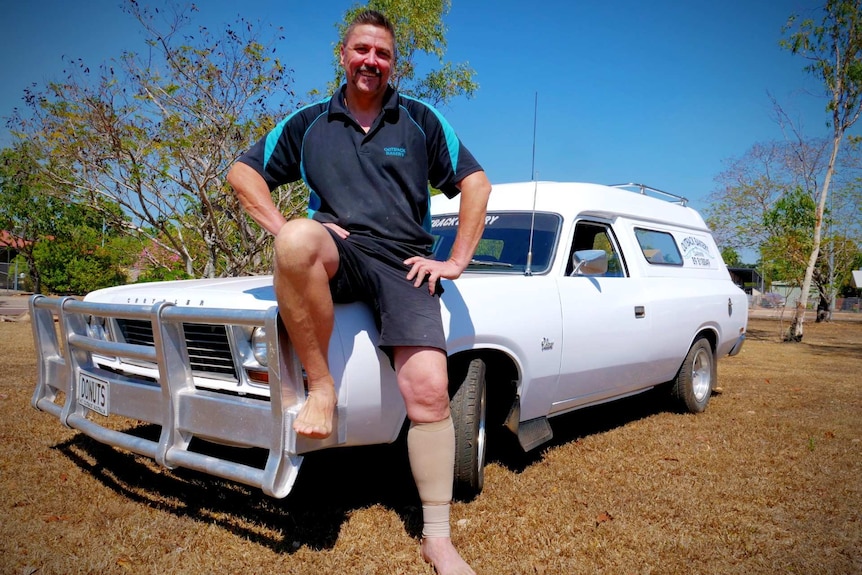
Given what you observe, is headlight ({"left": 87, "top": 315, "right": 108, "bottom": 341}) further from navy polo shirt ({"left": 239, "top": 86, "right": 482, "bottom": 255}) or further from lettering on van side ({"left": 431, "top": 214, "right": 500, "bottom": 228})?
lettering on van side ({"left": 431, "top": 214, "right": 500, "bottom": 228})

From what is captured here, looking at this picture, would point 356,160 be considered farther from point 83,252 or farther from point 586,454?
point 83,252

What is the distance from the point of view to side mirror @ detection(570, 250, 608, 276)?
13.1 feet

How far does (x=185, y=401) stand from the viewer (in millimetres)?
2795

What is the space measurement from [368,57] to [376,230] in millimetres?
762

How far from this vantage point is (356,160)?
2762mm

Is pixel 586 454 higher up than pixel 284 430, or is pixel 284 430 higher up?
pixel 284 430

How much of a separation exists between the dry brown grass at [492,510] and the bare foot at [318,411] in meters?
0.63

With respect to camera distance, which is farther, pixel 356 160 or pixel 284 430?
pixel 356 160

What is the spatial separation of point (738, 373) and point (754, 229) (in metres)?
14.9

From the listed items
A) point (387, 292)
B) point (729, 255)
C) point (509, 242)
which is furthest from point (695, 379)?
point (729, 255)

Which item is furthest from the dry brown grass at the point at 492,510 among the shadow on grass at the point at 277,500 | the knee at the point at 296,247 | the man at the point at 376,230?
the knee at the point at 296,247

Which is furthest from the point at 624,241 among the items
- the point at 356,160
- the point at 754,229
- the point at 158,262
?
the point at 754,229

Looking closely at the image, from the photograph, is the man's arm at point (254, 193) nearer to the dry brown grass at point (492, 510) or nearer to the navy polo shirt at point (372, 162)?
the navy polo shirt at point (372, 162)

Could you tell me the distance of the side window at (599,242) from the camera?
468cm
